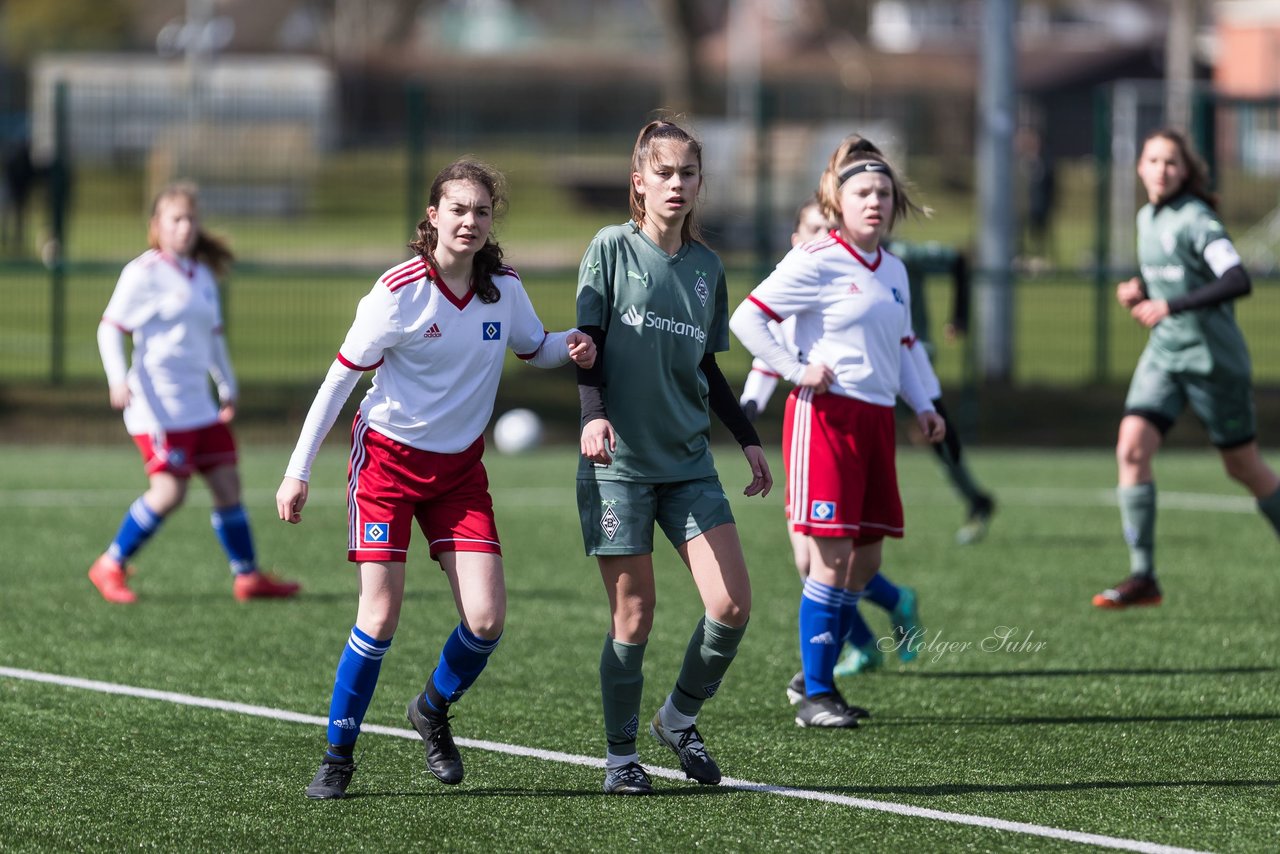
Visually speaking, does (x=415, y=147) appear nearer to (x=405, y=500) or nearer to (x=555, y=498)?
(x=555, y=498)

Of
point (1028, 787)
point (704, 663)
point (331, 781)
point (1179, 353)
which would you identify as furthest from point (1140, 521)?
point (331, 781)

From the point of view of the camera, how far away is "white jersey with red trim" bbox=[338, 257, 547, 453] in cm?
528

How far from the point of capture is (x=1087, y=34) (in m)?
91.6

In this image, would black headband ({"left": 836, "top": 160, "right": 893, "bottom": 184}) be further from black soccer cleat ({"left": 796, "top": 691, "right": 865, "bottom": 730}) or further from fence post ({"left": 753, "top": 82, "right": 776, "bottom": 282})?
fence post ({"left": 753, "top": 82, "right": 776, "bottom": 282})

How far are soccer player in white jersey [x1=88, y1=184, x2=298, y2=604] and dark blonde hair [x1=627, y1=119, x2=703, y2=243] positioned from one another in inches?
147

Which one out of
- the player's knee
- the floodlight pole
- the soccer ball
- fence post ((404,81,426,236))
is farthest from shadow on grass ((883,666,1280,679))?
fence post ((404,81,426,236))

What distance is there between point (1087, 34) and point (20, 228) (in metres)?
79.8

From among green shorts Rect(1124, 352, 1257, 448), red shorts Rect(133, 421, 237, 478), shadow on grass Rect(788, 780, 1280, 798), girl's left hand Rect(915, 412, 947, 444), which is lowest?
shadow on grass Rect(788, 780, 1280, 798)

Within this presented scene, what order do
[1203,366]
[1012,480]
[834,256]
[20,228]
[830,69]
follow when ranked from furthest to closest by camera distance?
1. [830,69]
2. [20,228]
3. [1012,480]
4. [1203,366]
5. [834,256]

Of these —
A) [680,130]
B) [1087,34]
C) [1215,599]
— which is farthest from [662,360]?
[1087,34]

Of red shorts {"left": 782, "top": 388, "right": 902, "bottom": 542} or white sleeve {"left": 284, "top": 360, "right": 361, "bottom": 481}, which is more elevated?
white sleeve {"left": 284, "top": 360, "right": 361, "bottom": 481}

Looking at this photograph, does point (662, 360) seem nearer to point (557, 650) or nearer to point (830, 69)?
point (557, 650)

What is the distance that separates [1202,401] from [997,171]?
8.95 metres

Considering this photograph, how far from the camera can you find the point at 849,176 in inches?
249
